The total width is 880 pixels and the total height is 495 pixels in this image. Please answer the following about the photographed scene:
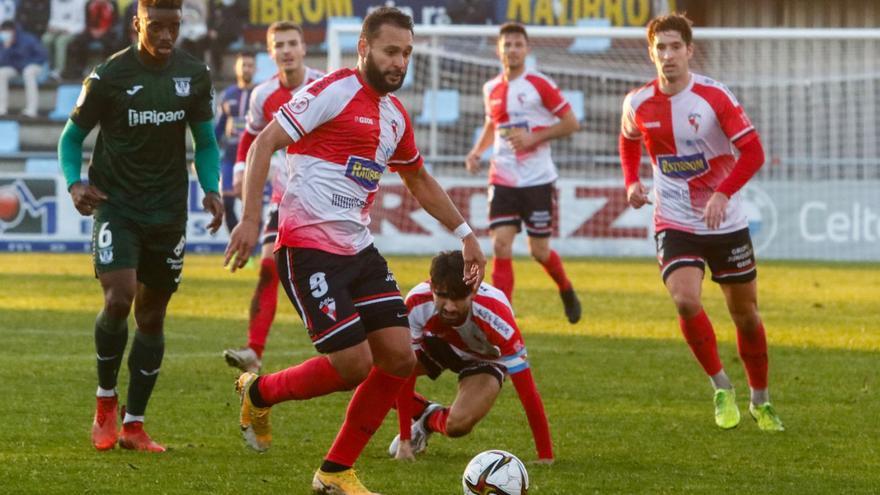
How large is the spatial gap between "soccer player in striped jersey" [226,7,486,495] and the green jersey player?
1048 mm

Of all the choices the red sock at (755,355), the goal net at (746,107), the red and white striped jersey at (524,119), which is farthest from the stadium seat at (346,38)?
the red sock at (755,355)

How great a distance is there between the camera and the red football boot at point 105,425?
7059 millimetres

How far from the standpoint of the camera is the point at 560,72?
2367cm

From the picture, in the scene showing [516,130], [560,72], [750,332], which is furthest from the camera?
[560,72]

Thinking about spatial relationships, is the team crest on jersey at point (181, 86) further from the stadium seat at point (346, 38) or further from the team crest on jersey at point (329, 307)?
the stadium seat at point (346, 38)

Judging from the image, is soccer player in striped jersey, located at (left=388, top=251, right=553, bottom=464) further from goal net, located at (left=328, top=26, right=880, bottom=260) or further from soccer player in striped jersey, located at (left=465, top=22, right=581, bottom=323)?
goal net, located at (left=328, top=26, right=880, bottom=260)

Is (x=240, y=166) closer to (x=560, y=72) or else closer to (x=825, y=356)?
(x=825, y=356)

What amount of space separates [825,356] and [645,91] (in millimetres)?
3586

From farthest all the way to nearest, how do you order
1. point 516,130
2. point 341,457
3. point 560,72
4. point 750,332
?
point 560,72, point 516,130, point 750,332, point 341,457

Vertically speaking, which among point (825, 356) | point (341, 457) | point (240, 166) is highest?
point (240, 166)

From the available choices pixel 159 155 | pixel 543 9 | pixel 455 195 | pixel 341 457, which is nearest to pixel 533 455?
pixel 341 457

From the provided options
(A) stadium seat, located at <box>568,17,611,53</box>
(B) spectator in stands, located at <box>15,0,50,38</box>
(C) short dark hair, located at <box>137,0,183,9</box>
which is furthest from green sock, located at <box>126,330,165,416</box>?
(B) spectator in stands, located at <box>15,0,50,38</box>

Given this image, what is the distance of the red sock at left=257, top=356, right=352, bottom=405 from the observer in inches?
240

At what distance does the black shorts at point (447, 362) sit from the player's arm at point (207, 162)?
116 centimetres
